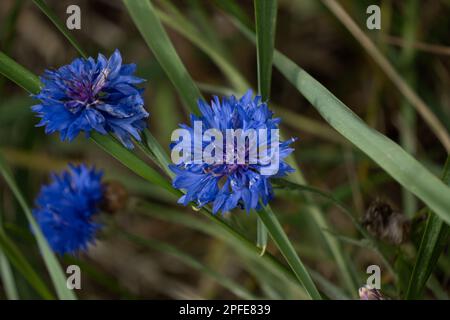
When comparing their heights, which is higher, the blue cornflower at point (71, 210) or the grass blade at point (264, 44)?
the grass blade at point (264, 44)

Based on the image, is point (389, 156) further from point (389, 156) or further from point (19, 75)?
point (19, 75)

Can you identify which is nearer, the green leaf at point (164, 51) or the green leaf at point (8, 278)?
the green leaf at point (164, 51)

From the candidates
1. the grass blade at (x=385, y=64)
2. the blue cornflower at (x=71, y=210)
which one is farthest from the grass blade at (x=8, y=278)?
the grass blade at (x=385, y=64)

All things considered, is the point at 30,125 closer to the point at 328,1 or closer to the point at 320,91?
the point at 328,1

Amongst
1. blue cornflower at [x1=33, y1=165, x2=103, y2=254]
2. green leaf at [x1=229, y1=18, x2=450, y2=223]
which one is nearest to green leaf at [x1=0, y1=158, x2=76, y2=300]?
blue cornflower at [x1=33, y1=165, x2=103, y2=254]

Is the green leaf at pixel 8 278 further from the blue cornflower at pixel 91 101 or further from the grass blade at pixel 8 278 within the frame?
the blue cornflower at pixel 91 101

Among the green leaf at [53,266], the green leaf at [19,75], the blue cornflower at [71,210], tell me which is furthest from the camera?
the blue cornflower at [71,210]

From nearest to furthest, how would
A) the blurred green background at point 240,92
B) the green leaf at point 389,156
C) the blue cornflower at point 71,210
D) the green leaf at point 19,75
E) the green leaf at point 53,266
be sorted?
the green leaf at point 389,156 → the green leaf at point 19,75 → the green leaf at point 53,266 → the blue cornflower at point 71,210 → the blurred green background at point 240,92

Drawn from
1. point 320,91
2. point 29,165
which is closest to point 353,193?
point 320,91
